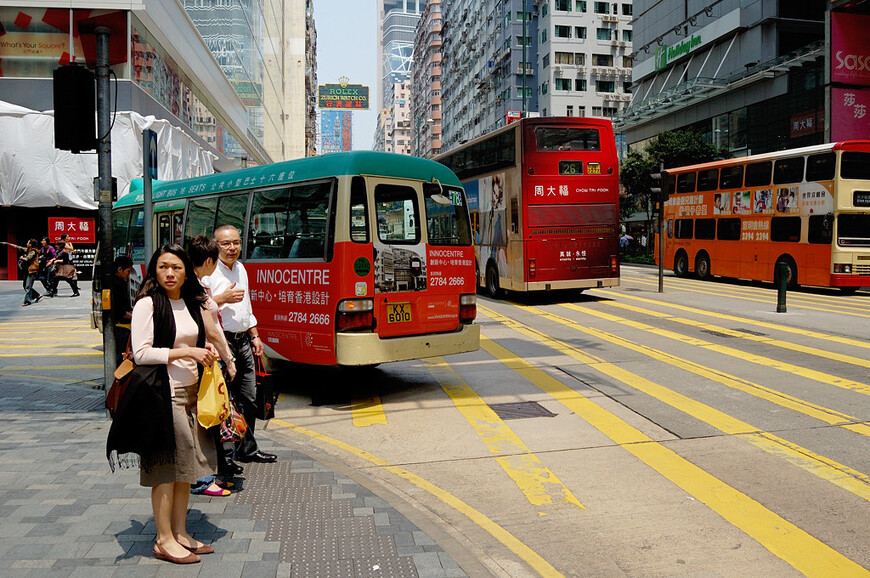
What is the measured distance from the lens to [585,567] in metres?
3.94

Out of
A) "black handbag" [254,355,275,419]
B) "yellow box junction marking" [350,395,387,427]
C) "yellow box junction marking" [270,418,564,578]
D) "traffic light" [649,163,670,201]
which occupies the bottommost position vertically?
"yellow box junction marking" [270,418,564,578]

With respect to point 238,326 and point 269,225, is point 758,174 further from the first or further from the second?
point 238,326

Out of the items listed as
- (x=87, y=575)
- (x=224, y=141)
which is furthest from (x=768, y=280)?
(x=224, y=141)

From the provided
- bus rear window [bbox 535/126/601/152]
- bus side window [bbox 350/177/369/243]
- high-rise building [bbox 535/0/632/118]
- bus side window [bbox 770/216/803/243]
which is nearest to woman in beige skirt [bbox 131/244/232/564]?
bus side window [bbox 350/177/369/243]

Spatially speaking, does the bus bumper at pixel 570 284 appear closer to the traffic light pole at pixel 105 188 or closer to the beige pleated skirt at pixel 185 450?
the traffic light pole at pixel 105 188

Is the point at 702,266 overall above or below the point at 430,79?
below

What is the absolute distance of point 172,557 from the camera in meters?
3.74

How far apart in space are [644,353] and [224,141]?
33927 mm

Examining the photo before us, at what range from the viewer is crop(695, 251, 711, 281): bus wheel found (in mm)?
25547

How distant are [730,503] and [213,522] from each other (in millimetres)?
3157

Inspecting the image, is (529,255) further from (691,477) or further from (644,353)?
(691,477)

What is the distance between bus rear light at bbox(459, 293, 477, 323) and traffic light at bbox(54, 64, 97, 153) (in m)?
4.16

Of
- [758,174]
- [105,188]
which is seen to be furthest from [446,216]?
[758,174]

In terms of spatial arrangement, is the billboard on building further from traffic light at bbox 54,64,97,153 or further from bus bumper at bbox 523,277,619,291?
traffic light at bbox 54,64,97,153
